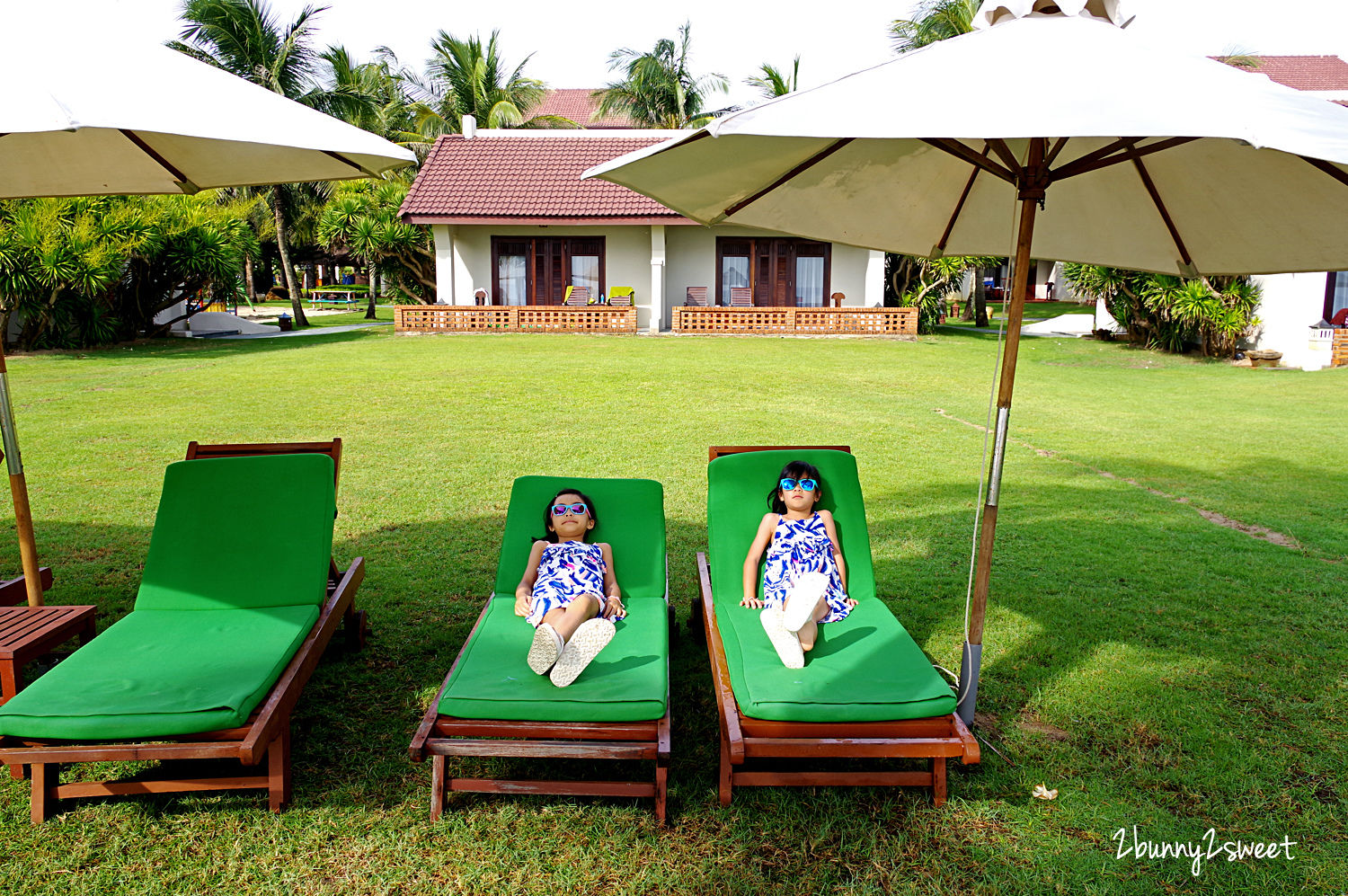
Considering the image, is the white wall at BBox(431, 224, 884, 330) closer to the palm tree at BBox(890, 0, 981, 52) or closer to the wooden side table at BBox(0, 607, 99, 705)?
the palm tree at BBox(890, 0, 981, 52)

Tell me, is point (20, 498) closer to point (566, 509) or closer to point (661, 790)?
point (566, 509)

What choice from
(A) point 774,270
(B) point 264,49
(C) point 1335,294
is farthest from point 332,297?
(C) point 1335,294

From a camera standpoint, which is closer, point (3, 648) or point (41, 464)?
point (3, 648)

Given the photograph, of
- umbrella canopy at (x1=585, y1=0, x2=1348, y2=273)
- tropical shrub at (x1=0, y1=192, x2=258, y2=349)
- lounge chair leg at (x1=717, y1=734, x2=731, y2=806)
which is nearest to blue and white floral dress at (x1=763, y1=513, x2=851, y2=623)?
lounge chair leg at (x1=717, y1=734, x2=731, y2=806)

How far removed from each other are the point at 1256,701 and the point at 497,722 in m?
3.51

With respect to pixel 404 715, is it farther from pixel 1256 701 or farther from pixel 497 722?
pixel 1256 701

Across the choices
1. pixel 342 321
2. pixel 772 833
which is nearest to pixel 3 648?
pixel 772 833

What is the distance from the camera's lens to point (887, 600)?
17.8 feet

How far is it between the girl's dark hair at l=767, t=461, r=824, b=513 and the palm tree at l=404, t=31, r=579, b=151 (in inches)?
1245

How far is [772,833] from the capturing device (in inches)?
127

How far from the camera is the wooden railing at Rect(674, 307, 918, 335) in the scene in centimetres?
2220

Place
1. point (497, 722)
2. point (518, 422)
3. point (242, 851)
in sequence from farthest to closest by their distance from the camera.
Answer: point (518, 422) < point (497, 722) < point (242, 851)

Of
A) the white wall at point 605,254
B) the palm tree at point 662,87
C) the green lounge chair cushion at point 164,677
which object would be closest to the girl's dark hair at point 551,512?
the green lounge chair cushion at point 164,677

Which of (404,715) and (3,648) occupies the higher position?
(3,648)
